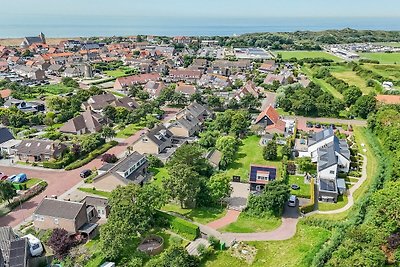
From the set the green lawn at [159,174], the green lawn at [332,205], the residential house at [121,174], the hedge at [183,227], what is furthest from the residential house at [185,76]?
the hedge at [183,227]

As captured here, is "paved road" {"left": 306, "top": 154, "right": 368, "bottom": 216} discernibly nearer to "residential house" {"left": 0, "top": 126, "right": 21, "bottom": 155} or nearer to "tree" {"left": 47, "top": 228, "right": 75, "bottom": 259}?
"tree" {"left": 47, "top": 228, "right": 75, "bottom": 259}

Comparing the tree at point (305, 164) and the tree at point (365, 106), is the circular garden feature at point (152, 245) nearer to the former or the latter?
the tree at point (305, 164)

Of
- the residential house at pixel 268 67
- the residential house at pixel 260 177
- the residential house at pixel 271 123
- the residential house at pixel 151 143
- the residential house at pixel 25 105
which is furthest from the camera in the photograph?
the residential house at pixel 268 67

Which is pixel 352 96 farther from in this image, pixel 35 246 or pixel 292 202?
pixel 35 246

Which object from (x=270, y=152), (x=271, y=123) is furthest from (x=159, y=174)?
(x=271, y=123)

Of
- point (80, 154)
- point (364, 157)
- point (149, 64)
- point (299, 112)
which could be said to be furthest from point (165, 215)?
point (149, 64)

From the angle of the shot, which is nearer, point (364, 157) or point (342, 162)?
point (342, 162)

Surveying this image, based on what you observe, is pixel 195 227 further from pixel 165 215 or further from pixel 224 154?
pixel 224 154
